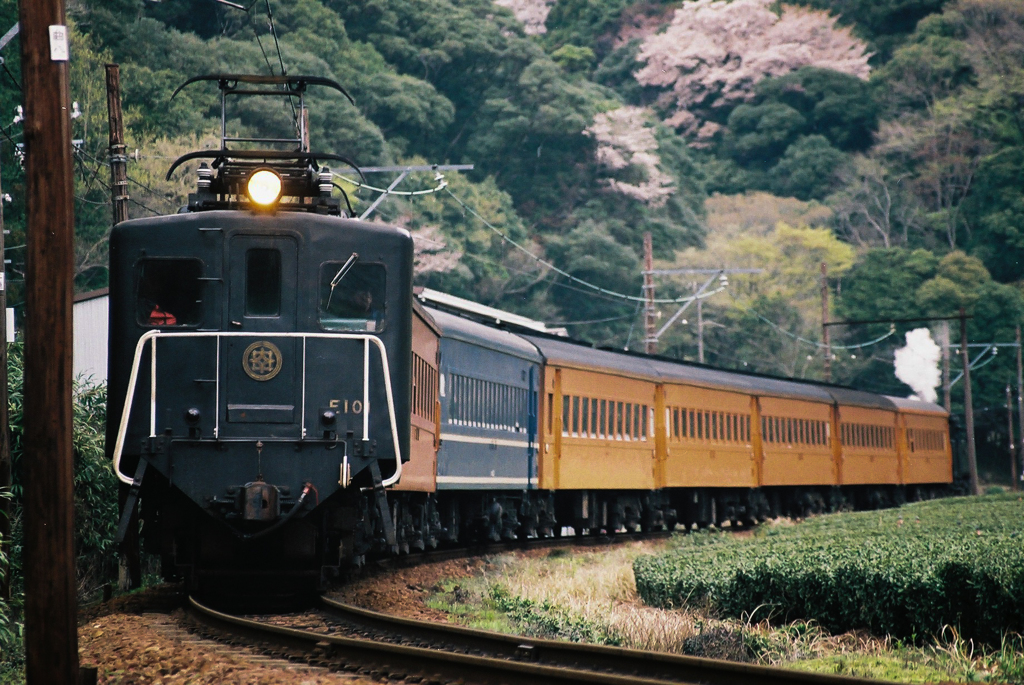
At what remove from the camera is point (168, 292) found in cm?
1106

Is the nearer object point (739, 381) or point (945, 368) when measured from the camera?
point (739, 381)

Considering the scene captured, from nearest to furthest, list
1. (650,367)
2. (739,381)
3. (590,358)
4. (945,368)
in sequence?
(590,358) < (650,367) < (739,381) < (945,368)

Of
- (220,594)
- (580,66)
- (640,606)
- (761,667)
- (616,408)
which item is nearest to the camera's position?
(761,667)

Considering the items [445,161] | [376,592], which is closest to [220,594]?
[376,592]

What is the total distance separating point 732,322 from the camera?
193 ft

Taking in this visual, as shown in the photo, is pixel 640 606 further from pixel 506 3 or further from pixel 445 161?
pixel 506 3

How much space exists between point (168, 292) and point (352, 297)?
56.8 inches

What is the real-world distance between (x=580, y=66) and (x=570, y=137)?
37.4 feet

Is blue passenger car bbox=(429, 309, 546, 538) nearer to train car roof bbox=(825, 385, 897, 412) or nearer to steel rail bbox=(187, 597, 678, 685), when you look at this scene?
steel rail bbox=(187, 597, 678, 685)

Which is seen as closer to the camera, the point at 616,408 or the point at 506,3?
the point at 616,408

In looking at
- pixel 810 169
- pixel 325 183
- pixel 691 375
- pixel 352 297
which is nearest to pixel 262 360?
pixel 352 297

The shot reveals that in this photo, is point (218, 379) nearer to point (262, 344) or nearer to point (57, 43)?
point (262, 344)

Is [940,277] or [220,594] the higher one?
[940,277]

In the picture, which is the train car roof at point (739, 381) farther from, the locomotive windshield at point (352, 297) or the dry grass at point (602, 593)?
the locomotive windshield at point (352, 297)
